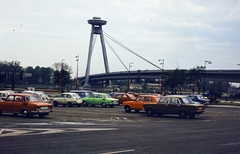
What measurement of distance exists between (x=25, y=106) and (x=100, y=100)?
16874 millimetres

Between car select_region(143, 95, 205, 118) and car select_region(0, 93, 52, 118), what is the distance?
8.57 m

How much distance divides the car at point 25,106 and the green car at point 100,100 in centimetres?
1544

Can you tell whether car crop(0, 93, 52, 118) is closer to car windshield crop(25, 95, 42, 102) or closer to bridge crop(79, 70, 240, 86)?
car windshield crop(25, 95, 42, 102)

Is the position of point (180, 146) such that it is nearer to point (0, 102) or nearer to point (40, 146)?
point (40, 146)

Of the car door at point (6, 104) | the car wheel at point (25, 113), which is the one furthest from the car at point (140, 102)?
the car door at point (6, 104)

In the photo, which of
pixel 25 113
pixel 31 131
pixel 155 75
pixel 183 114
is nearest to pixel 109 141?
pixel 31 131

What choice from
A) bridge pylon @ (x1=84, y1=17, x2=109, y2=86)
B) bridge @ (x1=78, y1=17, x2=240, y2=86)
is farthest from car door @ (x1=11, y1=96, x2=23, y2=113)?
bridge pylon @ (x1=84, y1=17, x2=109, y2=86)

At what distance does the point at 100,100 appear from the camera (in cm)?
4147

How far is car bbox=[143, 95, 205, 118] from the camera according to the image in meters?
28.5

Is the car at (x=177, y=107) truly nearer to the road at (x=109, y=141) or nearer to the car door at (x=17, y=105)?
the road at (x=109, y=141)

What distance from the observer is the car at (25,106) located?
24786 millimetres

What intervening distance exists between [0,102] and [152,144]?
15098 mm

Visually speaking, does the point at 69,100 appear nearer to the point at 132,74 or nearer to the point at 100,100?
the point at 100,100

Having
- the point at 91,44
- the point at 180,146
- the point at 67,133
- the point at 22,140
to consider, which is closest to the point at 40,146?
the point at 22,140
